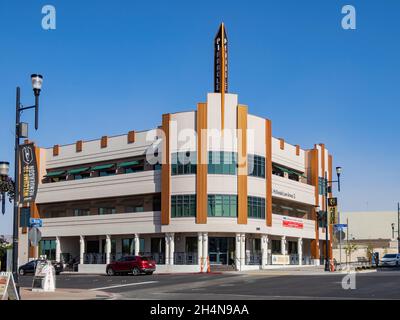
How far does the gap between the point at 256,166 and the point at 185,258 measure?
10.3m

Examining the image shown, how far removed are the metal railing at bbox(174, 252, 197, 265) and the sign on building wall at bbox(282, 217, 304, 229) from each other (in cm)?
1212

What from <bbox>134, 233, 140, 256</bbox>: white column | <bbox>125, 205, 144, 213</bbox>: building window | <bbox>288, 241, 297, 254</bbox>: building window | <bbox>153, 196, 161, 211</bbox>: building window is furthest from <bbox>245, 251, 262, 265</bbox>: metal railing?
<bbox>125, 205, 144, 213</bbox>: building window

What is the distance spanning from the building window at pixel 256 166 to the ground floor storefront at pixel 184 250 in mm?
5552

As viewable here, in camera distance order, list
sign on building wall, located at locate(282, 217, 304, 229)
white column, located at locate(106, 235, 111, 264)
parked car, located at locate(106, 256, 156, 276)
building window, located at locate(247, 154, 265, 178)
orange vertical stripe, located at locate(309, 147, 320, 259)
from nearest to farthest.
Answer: parked car, located at locate(106, 256, 156, 276)
building window, located at locate(247, 154, 265, 178)
white column, located at locate(106, 235, 111, 264)
sign on building wall, located at locate(282, 217, 304, 229)
orange vertical stripe, located at locate(309, 147, 320, 259)

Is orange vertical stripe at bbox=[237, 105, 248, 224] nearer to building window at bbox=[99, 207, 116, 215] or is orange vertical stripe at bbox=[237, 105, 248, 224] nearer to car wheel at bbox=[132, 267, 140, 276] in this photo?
car wheel at bbox=[132, 267, 140, 276]

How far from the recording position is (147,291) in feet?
100

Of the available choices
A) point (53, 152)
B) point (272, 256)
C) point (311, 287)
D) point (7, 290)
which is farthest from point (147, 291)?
point (53, 152)

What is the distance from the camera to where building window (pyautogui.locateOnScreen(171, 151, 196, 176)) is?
5466 cm

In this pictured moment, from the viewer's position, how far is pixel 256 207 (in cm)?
5653

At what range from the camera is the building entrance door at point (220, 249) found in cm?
5538

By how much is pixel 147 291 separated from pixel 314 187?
144 feet

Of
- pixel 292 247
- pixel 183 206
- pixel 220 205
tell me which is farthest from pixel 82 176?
pixel 292 247

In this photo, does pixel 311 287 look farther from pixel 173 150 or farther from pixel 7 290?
pixel 173 150
